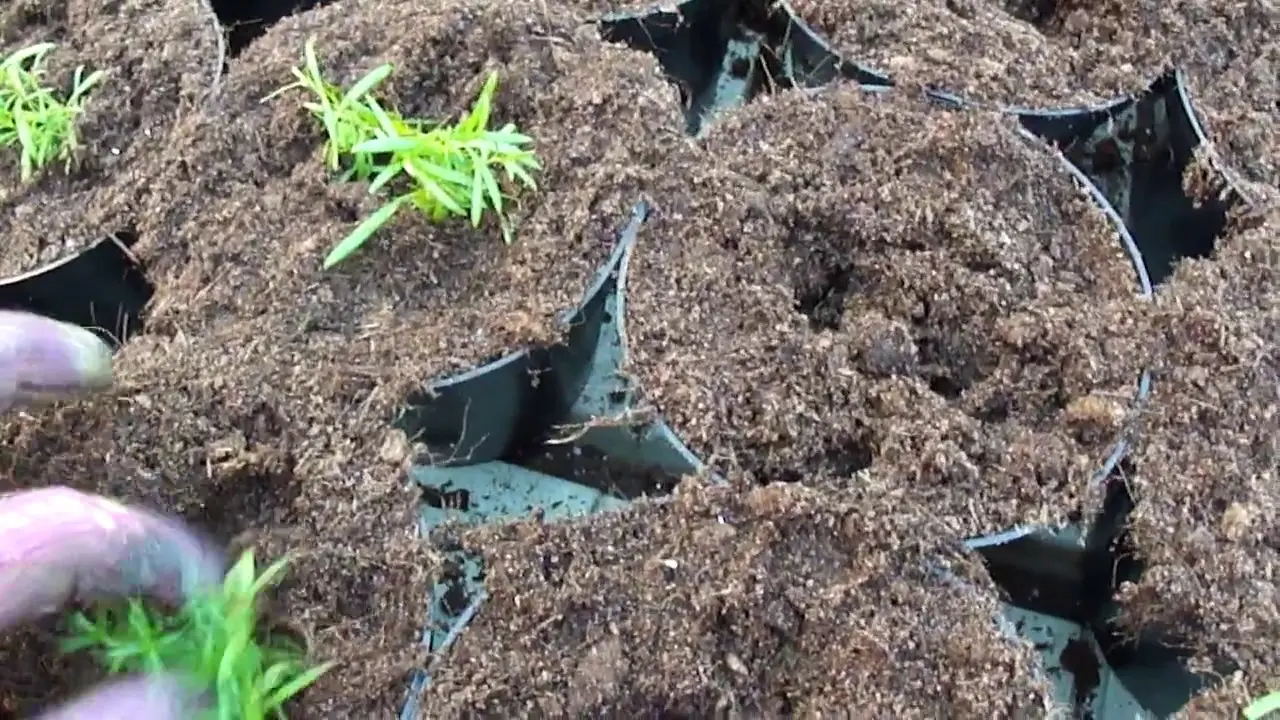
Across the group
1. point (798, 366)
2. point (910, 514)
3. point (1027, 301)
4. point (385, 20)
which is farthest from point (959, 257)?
point (385, 20)

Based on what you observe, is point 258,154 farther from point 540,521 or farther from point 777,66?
point 777,66

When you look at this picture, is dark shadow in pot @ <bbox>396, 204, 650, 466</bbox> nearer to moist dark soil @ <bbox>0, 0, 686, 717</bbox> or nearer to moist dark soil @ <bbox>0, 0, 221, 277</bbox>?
moist dark soil @ <bbox>0, 0, 686, 717</bbox>

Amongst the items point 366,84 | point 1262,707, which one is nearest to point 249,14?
point 366,84

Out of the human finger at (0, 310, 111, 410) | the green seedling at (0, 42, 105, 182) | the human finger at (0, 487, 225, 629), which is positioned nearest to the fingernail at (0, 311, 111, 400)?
the human finger at (0, 310, 111, 410)

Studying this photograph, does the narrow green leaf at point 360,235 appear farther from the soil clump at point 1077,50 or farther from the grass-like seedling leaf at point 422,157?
the soil clump at point 1077,50

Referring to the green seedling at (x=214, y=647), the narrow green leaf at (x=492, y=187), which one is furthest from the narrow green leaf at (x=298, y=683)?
the narrow green leaf at (x=492, y=187)
